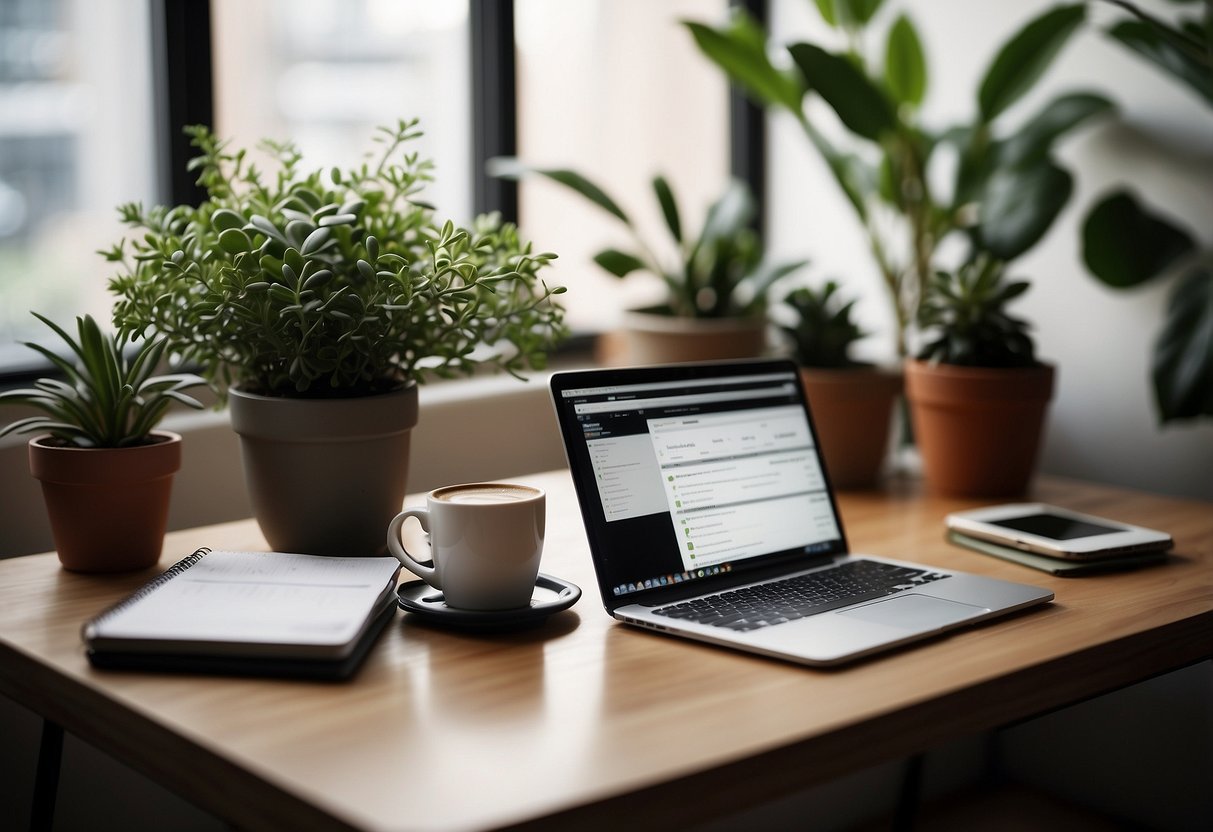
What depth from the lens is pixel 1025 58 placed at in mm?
1717

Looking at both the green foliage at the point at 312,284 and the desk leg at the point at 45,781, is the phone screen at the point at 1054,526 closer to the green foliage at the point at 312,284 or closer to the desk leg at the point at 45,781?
the green foliage at the point at 312,284

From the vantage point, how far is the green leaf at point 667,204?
5.94 feet

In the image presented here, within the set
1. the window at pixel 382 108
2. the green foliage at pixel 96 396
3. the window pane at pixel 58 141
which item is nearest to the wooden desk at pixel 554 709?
the green foliage at pixel 96 396

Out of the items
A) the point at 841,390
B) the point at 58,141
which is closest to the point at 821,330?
the point at 841,390

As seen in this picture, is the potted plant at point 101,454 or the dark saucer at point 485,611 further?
the potted plant at point 101,454

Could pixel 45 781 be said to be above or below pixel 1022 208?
below

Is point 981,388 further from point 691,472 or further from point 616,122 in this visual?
point 616,122

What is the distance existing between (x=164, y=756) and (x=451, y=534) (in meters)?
0.29

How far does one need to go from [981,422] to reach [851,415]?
6.7 inches

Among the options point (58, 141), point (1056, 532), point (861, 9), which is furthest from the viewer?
point (58, 141)

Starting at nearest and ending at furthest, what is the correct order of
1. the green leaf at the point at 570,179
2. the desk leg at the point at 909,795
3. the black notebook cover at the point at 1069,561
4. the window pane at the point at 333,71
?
the black notebook cover at the point at 1069,561, the desk leg at the point at 909,795, the green leaf at the point at 570,179, the window pane at the point at 333,71

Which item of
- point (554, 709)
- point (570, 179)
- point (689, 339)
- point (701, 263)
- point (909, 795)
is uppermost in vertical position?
point (570, 179)

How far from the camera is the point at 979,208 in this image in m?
1.80

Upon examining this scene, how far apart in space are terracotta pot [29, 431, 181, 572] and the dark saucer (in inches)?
10.7
